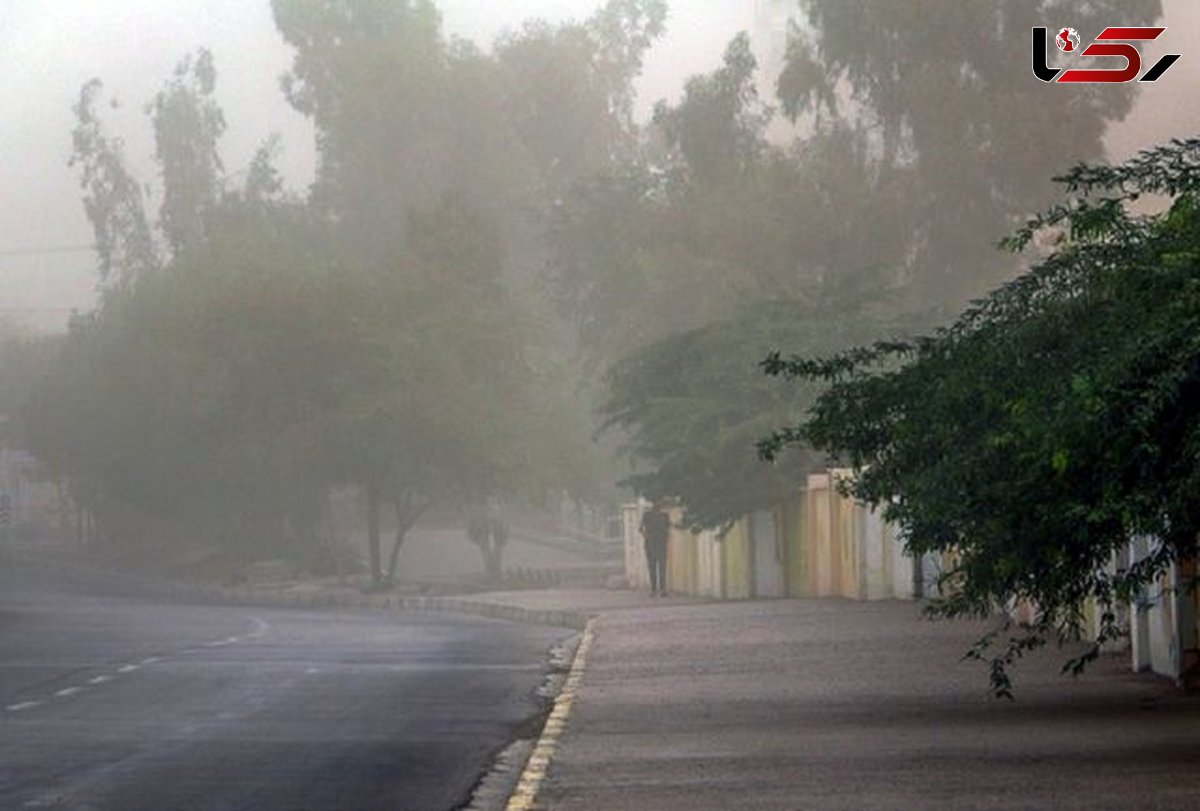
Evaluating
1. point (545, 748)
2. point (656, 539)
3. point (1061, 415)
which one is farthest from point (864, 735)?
point (656, 539)

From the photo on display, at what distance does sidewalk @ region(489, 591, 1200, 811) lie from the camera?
14.4 m

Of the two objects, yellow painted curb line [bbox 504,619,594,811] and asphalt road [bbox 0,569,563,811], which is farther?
asphalt road [bbox 0,569,563,811]

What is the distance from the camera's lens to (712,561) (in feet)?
184

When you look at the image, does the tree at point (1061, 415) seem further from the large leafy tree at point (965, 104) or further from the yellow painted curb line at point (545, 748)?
the large leafy tree at point (965, 104)

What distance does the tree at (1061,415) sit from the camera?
13.5 metres

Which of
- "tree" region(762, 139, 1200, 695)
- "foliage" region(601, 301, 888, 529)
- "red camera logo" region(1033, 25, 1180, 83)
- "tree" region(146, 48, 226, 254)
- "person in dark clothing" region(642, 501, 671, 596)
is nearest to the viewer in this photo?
"tree" region(762, 139, 1200, 695)

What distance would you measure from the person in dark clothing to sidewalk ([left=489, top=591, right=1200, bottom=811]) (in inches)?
819

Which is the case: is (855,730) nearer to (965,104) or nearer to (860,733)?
(860,733)

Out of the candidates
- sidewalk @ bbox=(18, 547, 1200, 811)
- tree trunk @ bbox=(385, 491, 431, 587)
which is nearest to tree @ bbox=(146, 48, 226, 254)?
tree trunk @ bbox=(385, 491, 431, 587)

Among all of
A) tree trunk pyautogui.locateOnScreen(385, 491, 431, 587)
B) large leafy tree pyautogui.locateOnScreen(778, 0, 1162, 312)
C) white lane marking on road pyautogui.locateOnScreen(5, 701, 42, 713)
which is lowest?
white lane marking on road pyautogui.locateOnScreen(5, 701, 42, 713)

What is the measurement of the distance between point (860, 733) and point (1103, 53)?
5191cm

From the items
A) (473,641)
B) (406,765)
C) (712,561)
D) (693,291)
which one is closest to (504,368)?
(693,291)

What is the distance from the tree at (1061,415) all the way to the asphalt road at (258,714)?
11.0 feet

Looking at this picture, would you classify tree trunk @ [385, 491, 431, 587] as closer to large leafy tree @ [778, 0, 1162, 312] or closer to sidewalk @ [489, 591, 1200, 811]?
large leafy tree @ [778, 0, 1162, 312]
